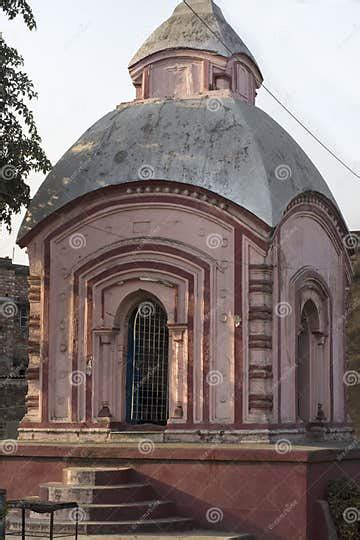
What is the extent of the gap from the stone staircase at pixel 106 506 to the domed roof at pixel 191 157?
14.6ft

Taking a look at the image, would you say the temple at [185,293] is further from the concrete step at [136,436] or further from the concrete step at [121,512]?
the concrete step at [121,512]

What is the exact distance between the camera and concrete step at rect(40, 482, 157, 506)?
14.6 meters

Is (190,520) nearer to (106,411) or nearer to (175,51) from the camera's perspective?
(106,411)

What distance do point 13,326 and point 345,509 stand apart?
58.0 ft

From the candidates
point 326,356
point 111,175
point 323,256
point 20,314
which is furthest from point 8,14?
point 20,314

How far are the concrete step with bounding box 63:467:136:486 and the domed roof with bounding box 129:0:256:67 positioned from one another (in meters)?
7.61

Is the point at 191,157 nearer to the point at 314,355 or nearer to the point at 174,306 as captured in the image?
the point at 174,306

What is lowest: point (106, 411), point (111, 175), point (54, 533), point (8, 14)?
point (54, 533)

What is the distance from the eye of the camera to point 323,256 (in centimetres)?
1836

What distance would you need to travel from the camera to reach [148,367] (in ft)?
56.2

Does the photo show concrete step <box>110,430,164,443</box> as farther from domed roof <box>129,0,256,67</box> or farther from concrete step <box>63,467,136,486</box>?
domed roof <box>129,0,256,67</box>

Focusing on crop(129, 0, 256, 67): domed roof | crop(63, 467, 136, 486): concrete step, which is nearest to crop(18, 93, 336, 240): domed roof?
crop(129, 0, 256, 67): domed roof

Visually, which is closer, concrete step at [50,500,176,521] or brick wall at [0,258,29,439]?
concrete step at [50,500,176,521]

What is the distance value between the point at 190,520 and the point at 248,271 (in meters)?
3.87
